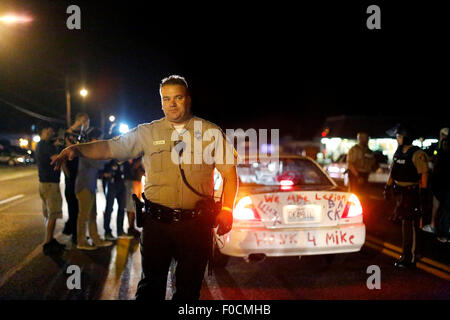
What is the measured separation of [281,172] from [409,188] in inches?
101

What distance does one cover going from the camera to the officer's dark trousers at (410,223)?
5398mm

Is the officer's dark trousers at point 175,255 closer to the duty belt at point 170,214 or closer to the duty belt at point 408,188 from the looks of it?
the duty belt at point 170,214

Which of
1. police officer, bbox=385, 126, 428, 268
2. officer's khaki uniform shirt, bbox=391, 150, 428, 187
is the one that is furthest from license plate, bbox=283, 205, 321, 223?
officer's khaki uniform shirt, bbox=391, 150, 428, 187

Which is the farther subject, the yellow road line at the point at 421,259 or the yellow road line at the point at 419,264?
the yellow road line at the point at 421,259

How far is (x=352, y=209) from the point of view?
506cm

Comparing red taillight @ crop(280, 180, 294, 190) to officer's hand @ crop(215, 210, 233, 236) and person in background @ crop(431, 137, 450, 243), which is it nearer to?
officer's hand @ crop(215, 210, 233, 236)

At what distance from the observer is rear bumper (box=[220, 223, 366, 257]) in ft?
15.5

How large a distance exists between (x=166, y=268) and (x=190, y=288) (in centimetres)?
21

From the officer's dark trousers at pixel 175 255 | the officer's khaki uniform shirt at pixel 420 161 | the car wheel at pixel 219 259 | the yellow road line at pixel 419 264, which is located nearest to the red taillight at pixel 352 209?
the officer's khaki uniform shirt at pixel 420 161

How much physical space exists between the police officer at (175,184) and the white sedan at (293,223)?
1889 millimetres

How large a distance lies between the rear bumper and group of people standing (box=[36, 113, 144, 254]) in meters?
2.32

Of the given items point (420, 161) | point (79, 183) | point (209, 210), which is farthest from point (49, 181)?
point (420, 161)
